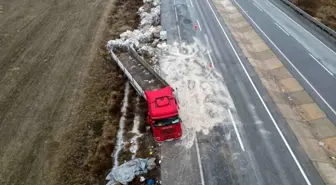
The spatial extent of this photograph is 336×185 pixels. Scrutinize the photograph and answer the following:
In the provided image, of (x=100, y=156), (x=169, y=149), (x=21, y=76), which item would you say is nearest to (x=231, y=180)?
(x=169, y=149)

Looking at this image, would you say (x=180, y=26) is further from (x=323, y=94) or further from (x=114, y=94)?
(x=323, y=94)

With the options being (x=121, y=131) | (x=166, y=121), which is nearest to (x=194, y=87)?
(x=166, y=121)

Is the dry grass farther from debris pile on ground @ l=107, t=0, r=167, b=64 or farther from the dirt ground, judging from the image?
debris pile on ground @ l=107, t=0, r=167, b=64

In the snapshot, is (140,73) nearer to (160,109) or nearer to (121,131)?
(121,131)

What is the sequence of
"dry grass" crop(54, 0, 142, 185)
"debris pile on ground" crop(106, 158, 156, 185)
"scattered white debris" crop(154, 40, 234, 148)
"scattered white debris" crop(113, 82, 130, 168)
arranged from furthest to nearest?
"scattered white debris" crop(154, 40, 234, 148) < "scattered white debris" crop(113, 82, 130, 168) < "dry grass" crop(54, 0, 142, 185) < "debris pile on ground" crop(106, 158, 156, 185)

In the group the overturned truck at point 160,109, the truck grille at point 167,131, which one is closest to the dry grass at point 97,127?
the overturned truck at point 160,109

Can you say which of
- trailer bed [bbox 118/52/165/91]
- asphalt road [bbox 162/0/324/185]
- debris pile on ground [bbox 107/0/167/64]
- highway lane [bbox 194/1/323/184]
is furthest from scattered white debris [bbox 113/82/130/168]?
highway lane [bbox 194/1/323/184]

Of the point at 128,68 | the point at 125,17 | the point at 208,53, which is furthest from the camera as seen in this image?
the point at 125,17

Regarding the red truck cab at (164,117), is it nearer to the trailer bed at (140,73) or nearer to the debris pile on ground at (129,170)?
the debris pile on ground at (129,170)
